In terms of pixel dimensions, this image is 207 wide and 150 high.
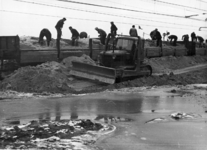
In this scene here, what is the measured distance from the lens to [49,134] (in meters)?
7.45

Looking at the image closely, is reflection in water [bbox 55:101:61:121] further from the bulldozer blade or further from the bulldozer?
the bulldozer

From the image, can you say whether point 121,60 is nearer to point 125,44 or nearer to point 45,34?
point 125,44

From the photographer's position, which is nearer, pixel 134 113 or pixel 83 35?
pixel 134 113

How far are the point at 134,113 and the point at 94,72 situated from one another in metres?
7.29

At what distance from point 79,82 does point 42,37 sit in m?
8.60

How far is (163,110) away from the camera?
11.2m

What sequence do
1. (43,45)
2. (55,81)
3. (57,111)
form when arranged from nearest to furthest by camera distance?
(57,111) → (55,81) → (43,45)

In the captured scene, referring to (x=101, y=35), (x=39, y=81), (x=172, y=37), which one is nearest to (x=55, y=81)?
(x=39, y=81)

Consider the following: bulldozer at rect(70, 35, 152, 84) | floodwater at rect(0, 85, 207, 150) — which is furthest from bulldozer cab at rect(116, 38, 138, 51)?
floodwater at rect(0, 85, 207, 150)

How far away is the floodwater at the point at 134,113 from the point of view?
735 centimetres

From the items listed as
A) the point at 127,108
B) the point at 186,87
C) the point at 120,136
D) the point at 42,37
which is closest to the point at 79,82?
the point at 186,87

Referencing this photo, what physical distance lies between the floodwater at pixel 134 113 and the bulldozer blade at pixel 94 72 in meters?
1.40

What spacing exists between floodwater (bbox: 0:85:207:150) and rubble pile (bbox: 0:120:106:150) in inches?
20.7

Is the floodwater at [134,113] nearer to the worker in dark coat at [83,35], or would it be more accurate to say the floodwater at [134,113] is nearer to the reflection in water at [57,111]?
the reflection in water at [57,111]
